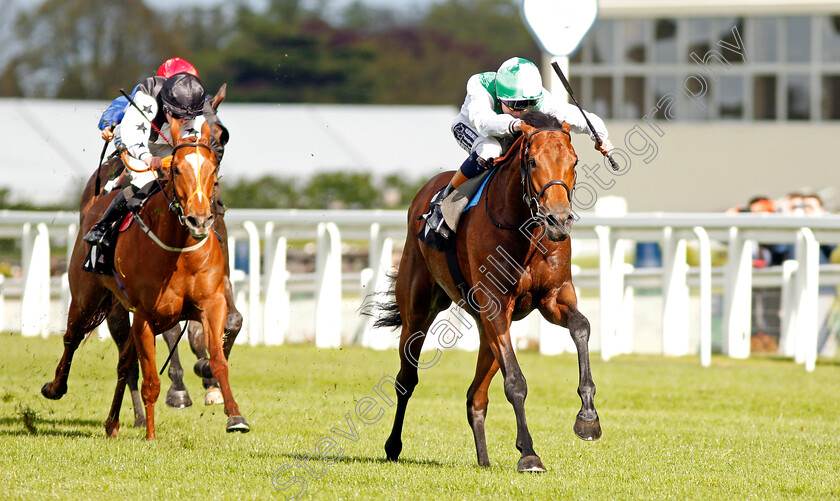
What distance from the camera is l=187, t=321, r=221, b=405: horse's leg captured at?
21.1 feet

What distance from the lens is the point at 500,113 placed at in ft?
17.9

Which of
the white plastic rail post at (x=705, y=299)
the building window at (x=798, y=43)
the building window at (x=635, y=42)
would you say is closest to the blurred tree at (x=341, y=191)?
the building window at (x=635, y=42)

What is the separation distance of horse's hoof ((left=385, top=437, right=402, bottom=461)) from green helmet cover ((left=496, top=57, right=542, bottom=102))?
5.70 feet

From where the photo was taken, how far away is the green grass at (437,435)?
4641 mm

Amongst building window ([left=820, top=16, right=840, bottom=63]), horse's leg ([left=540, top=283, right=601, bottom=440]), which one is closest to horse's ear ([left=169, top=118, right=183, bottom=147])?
horse's leg ([left=540, top=283, right=601, bottom=440])

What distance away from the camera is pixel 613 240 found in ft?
31.1

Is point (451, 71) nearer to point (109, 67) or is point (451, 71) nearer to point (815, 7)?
point (109, 67)

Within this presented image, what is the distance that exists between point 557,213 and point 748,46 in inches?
909

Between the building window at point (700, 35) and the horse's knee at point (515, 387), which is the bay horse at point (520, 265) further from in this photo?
the building window at point (700, 35)

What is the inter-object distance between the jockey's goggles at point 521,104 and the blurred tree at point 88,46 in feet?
128

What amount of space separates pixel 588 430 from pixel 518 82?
166 centimetres

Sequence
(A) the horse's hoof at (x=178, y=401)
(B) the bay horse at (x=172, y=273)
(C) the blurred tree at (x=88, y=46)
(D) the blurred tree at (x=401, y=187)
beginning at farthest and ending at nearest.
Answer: (C) the blurred tree at (x=88, y=46)
(D) the blurred tree at (x=401, y=187)
(A) the horse's hoof at (x=178, y=401)
(B) the bay horse at (x=172, y=273)

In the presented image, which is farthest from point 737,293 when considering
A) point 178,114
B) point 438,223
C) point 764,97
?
point 764,97

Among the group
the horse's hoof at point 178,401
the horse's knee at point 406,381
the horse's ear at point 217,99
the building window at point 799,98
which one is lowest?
the horse's hoof at point 178,401
